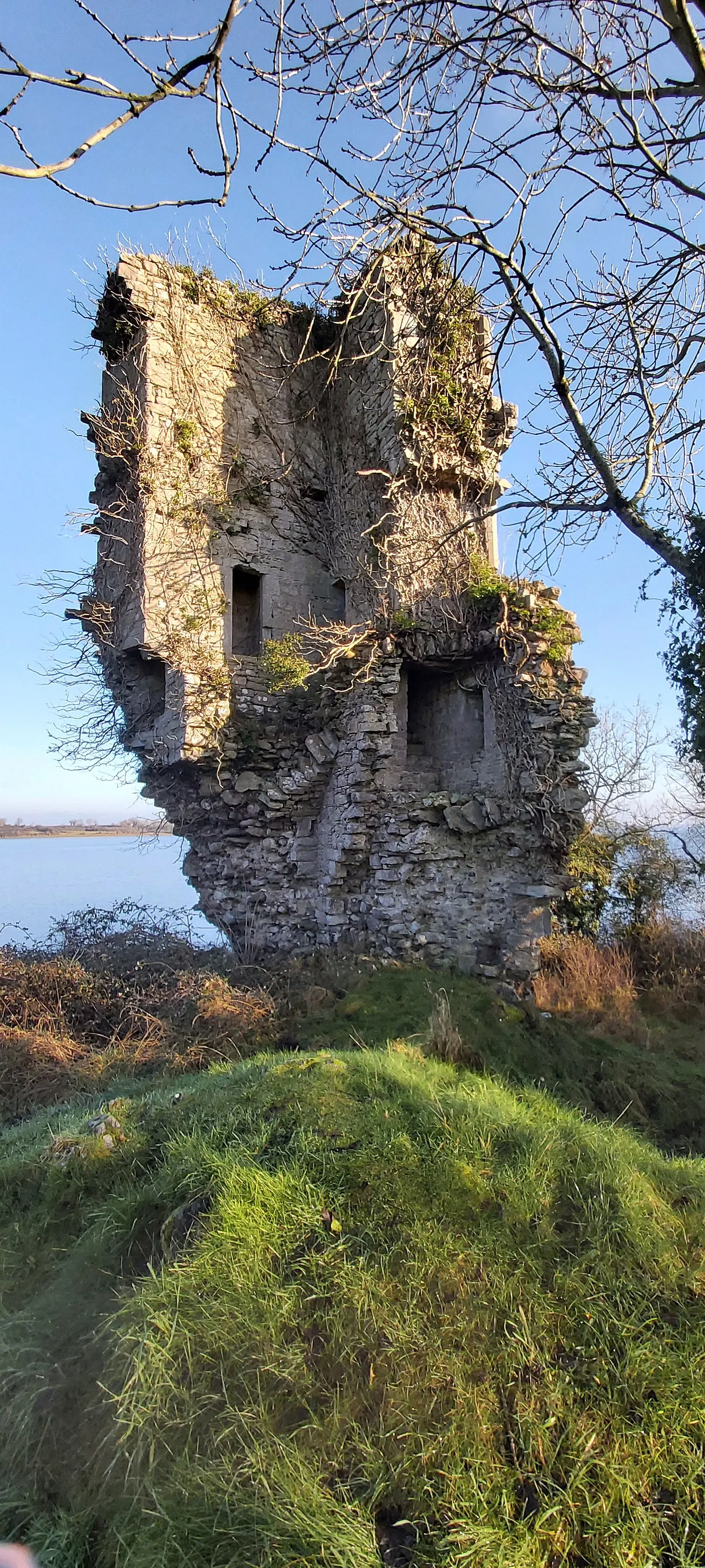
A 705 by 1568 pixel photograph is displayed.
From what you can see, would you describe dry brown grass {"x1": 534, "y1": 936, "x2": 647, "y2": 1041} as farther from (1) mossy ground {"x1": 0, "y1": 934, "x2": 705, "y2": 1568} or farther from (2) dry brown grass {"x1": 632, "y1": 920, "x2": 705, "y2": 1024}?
(1) mossy ground {"x1": 0, "y1": 934, "x2": 705, "y2": 1568}

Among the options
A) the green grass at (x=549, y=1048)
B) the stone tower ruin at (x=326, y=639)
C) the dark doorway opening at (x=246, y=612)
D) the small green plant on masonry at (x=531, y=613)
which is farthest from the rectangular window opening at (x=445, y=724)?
the green grass at (x=549, y=1048)

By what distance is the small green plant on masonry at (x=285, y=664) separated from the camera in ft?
28.7

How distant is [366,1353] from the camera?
2.30 m

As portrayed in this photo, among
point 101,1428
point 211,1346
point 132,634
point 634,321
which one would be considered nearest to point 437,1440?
point 211,1346

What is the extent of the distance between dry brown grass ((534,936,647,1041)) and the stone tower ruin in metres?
0.49

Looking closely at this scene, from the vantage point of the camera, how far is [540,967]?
843 centimetres

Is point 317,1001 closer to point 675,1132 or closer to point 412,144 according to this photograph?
point 675,1132

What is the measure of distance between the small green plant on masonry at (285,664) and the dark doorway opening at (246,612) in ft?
2.95

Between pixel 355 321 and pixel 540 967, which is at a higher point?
pixel 355 321

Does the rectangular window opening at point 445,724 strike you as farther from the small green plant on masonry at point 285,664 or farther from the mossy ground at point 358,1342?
the mossy ground at point 358,1342

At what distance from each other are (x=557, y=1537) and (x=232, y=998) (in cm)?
580

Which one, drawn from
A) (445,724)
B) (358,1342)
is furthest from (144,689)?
(358,1342)

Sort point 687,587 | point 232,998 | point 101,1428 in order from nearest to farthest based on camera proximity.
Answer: point 101,1428
point 687,587
point 232,998

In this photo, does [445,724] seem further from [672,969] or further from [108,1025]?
[108,1025]
